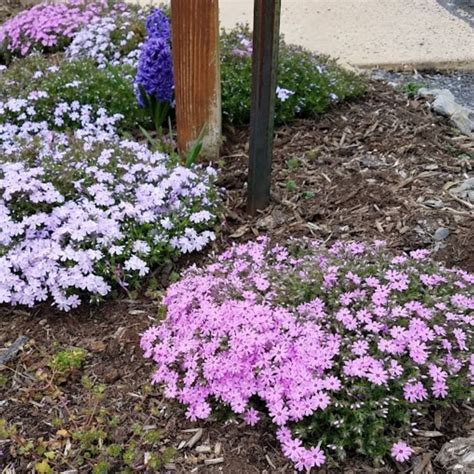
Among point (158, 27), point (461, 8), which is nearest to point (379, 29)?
point (461, 8)

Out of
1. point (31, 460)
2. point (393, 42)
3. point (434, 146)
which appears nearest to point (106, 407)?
point (31, 460)

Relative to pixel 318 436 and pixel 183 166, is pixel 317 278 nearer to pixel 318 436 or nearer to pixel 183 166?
pixel 318 436

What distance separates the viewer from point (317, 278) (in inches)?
101

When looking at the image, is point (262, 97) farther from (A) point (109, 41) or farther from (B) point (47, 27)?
(B) point (47, 27)

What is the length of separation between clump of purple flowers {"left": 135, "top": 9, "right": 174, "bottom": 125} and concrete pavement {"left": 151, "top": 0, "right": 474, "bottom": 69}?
2544 millimetres

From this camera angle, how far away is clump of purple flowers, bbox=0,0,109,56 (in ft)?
19.3

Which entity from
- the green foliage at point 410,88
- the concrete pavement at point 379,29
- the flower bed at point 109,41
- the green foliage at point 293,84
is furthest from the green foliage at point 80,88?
the concrete pavement at point 379,29

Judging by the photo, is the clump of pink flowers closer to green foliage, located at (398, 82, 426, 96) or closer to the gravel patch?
green foliage, located at (398, 82, 426, 96)

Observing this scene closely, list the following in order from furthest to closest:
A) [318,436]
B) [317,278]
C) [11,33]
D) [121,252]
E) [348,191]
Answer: [11,33]
[348,191]
[121,252]
[317,278]
[318,436]

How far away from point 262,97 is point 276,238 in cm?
69

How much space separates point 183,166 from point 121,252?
0.89 m

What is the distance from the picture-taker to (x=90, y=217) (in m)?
3.22

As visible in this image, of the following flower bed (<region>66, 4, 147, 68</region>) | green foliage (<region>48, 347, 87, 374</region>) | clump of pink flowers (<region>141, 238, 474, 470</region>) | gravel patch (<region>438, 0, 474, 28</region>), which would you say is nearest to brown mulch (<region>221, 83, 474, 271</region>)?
clump of pink flowers (<region>141, 238, 474, 470</region>)

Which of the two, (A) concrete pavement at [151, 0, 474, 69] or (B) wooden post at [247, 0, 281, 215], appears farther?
(A) concrete pavement at [151, 0, 474, 69]
